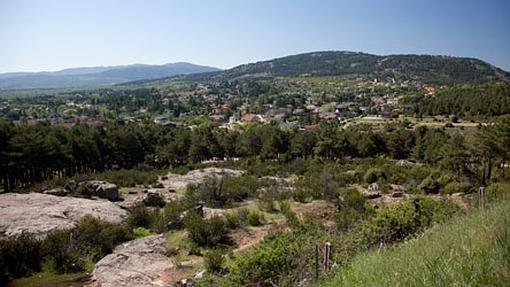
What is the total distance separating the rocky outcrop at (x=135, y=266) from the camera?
1316 centimetres

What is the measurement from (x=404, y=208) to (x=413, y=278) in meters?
9.40

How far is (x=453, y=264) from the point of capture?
4.14 metres

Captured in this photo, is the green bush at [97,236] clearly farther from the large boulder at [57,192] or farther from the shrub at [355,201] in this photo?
the large boulder at [57,192]

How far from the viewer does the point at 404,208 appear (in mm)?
12984

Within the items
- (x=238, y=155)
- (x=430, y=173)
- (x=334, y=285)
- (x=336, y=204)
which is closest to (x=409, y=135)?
(x=430, y=173)

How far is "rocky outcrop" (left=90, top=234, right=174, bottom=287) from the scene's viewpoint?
13.2m

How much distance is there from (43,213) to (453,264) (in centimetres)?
2007

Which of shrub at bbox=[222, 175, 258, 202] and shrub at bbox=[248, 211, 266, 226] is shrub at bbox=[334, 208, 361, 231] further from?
shrub at bbox=[222, 175, 258, 202]

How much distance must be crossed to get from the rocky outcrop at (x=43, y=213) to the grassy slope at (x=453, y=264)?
15791 millimetres

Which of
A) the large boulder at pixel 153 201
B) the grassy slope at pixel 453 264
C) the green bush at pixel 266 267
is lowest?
the large boulder at pixel 153 201

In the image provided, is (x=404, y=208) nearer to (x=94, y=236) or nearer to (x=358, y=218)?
(x=358, y=218)

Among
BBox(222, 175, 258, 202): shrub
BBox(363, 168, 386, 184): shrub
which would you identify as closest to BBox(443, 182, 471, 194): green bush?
BBox(363, 168, 386, 184): shrub

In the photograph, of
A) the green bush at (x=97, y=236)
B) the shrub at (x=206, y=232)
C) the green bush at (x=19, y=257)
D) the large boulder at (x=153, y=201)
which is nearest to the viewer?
the green bush at (x=19, y=257)

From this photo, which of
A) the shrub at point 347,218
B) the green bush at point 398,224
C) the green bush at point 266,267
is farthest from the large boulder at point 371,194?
the green bush at point 266,267
